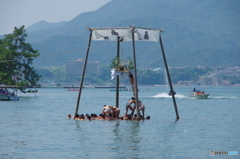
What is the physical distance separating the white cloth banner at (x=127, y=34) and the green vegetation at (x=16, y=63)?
52968 millimetres

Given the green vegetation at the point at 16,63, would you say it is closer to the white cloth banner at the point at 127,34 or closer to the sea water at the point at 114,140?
the white cloth banner at the point at 127,34

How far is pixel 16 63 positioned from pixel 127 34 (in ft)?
209

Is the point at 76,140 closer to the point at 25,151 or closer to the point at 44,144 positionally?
the point at 44,144

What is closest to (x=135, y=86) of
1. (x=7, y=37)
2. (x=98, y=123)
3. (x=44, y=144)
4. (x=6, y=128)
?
(x=98, y=123)

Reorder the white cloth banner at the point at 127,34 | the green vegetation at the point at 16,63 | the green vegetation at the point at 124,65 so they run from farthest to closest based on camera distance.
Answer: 1. the green vegetation at the point at 16,63
2. the green vegetation at the point at 124,65
3. the white cloth banner at the point at 127,34

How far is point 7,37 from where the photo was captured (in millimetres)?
107625

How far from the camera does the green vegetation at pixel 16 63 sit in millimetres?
97562

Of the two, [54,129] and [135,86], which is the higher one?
[135,86]

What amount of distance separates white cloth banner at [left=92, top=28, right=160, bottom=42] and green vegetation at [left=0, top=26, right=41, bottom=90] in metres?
53.0

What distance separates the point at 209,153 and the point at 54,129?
1442 cm

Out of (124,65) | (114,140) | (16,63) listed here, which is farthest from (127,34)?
(16,63)

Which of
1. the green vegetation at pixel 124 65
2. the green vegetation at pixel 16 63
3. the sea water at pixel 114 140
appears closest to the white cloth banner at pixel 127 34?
the green vegetation at pixel 124 65

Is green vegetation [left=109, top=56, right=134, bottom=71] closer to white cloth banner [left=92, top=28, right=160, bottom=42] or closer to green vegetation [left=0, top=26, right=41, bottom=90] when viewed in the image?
white cloth banner [left=92, top=28, right=160, bottom=42]

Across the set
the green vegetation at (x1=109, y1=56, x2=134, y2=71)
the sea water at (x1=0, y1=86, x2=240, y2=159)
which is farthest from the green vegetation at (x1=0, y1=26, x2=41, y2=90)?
the sea water at (x1=0, y1=86, x2=240, y2=159)
